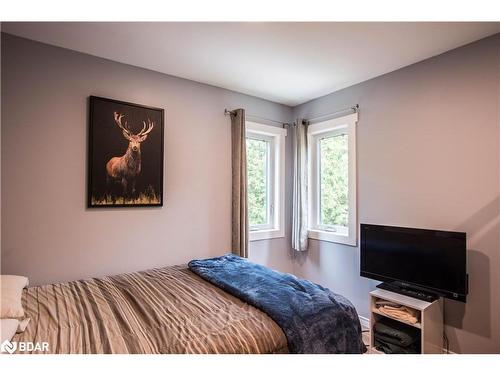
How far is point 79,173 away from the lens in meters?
2.21

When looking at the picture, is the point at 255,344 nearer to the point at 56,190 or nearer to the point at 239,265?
the point at 239,265

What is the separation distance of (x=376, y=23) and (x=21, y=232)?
293 centimetres

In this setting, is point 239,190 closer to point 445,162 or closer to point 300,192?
point 300,192

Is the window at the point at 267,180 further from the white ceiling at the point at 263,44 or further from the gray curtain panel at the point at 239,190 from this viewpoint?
the white ceiling at the point at 263,44

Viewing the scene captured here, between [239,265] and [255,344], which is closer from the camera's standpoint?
[255,344]

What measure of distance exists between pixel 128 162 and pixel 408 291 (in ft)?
8.70

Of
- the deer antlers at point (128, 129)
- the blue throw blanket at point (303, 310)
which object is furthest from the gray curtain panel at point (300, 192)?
the deer antlers at point (128, 129)

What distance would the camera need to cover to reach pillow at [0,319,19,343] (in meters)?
1.19

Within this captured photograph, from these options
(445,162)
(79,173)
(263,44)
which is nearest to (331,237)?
(445,162)

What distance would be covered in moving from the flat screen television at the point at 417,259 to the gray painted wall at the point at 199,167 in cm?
22

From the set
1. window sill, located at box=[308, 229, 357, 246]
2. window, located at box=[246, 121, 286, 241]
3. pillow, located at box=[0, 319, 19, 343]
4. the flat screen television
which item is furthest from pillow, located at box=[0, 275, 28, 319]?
window sill, located at box=[308, 229, 357, 246]

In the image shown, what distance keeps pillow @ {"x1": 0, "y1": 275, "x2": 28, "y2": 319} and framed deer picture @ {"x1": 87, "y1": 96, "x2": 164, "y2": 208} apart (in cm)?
75
